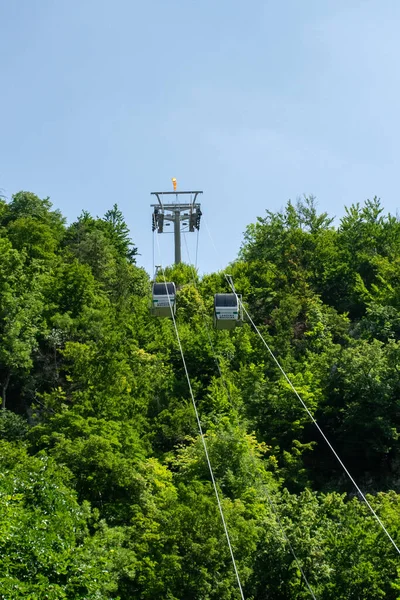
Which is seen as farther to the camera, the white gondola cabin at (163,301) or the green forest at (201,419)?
the white gondola cabin at (163,301)

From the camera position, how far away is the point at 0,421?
4003cm

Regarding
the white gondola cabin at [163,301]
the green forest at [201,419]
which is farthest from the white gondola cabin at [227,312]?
the green forest at [201,419]

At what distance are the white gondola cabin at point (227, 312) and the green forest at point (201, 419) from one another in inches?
168

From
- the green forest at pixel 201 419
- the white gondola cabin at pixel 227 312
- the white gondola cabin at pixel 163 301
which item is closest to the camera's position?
the green forest at pixel 201 419

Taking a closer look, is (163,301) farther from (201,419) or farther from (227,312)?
(201,419)

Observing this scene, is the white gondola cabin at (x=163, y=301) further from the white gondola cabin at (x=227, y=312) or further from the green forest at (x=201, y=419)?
the green forest at (x=201, y=419)

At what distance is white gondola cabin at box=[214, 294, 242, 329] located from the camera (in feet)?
119

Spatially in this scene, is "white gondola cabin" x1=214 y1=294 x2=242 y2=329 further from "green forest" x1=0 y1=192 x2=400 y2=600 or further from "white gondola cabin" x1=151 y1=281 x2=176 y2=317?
"green forest" x1=0 y1=192 x2=400 y2=600

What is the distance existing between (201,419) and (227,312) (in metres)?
6.10

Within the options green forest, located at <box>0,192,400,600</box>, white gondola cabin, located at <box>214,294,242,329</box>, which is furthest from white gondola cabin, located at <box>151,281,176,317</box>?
green forest, located at <box>0,192,400,600</box>

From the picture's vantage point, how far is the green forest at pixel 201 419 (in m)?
27.3

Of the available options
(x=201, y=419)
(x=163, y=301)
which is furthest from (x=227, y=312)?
(x=201, y=419)

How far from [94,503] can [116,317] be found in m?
19.7

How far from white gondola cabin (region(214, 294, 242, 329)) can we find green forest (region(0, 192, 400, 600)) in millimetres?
4255
